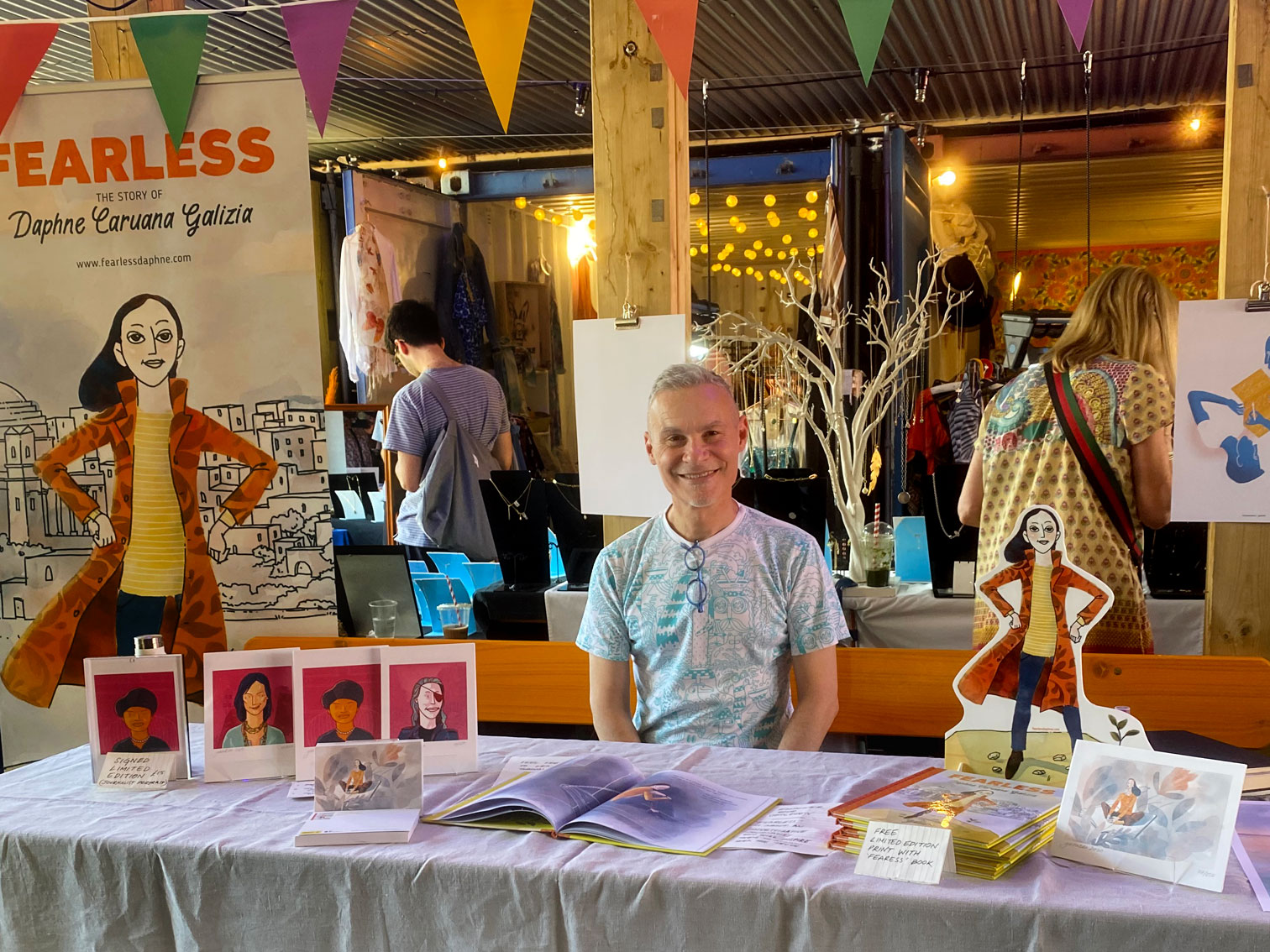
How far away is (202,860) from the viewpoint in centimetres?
152

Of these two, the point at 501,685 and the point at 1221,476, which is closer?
the point at 1221,476

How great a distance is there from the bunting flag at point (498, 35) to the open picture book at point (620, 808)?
4.87 ft

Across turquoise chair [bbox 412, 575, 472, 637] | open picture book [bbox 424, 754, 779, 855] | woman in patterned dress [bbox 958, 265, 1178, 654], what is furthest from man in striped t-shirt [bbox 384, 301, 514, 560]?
open picture book [bbox 424, 754, 779, 855]

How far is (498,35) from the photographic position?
8.15 feet

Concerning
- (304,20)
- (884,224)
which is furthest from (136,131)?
(884,224)

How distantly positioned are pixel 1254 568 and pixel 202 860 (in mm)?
2263

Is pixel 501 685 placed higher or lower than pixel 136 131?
lower

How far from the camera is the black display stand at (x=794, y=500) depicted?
3482 mm

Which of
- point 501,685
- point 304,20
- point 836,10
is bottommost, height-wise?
point 501,685

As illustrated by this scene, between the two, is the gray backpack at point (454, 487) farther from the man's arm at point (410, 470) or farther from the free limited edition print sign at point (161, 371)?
the free limited edition print sign at point (161, 371)

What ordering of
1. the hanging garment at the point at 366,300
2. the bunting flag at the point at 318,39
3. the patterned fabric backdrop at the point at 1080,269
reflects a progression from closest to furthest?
the bunting flag at the point at 318,39 → the hanging garment at the point at 366,300 → the patterned fabric backdrop at the point at 1080,269

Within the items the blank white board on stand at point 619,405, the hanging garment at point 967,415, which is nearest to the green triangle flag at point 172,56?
the blank white board on stand at point 619,405

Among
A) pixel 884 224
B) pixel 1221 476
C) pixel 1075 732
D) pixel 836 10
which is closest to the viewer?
pixel 1075 732

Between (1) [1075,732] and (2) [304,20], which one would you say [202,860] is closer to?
(1) [1075,732]
